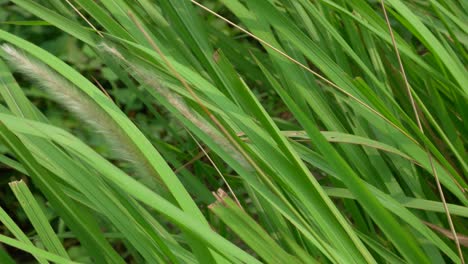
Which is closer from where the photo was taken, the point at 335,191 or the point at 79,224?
the point at 79,224

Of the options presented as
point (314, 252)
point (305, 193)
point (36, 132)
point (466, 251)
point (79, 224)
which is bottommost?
point (466, 251)

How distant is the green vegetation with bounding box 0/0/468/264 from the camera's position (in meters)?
0.81

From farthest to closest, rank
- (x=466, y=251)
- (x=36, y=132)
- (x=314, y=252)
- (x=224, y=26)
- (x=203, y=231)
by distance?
(x=224, y=26), (x=466, y=251), (x=314, y=252), (x=36, y=132), (x=203, y=231)

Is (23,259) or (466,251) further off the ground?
(23,259)

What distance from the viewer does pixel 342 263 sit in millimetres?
812

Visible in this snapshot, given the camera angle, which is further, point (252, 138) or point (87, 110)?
point (252, 138)

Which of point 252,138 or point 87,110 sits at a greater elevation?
point 87,110

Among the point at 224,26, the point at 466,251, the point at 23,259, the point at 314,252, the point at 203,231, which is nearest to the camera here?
the point at 203,231

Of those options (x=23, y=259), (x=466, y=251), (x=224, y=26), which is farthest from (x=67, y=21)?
(x=224, y=26)

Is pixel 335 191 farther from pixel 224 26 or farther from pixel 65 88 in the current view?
pixel 224 26

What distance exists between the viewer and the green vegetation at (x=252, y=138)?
0.81 meters

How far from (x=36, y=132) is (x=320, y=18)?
0.52 m

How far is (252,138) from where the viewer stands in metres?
0.92

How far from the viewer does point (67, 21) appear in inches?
43.8
